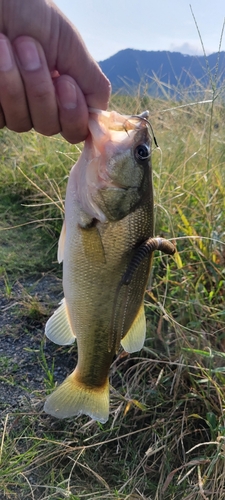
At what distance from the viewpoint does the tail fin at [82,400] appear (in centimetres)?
164

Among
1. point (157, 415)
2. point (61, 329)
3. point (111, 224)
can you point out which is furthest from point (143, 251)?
point (157, 415)

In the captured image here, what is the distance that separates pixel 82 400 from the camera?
1652 millimetres

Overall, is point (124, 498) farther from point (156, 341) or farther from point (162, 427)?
point (156, 341)

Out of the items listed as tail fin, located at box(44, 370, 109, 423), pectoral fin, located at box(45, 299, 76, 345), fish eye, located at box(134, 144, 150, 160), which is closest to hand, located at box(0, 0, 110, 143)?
fish eye, located at box(134, 144, 150, 160)

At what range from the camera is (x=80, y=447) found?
2.12m

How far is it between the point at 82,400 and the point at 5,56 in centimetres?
115

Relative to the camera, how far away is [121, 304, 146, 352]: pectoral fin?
157 centimetres

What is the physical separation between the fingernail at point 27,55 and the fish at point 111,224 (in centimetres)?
24

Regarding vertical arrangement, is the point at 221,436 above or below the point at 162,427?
above

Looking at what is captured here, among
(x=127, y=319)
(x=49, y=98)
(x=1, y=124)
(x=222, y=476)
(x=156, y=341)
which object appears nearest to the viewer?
(x=49, y=98)

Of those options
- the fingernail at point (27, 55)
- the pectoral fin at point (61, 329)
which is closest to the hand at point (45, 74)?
the fingernail at point (27, 55)

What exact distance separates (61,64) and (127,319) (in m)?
0.82

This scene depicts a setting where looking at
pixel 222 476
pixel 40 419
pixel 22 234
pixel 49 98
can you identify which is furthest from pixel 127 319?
pixel 22 234

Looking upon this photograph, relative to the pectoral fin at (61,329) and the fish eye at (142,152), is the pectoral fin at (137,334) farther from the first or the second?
the fish eye at (142,152)
